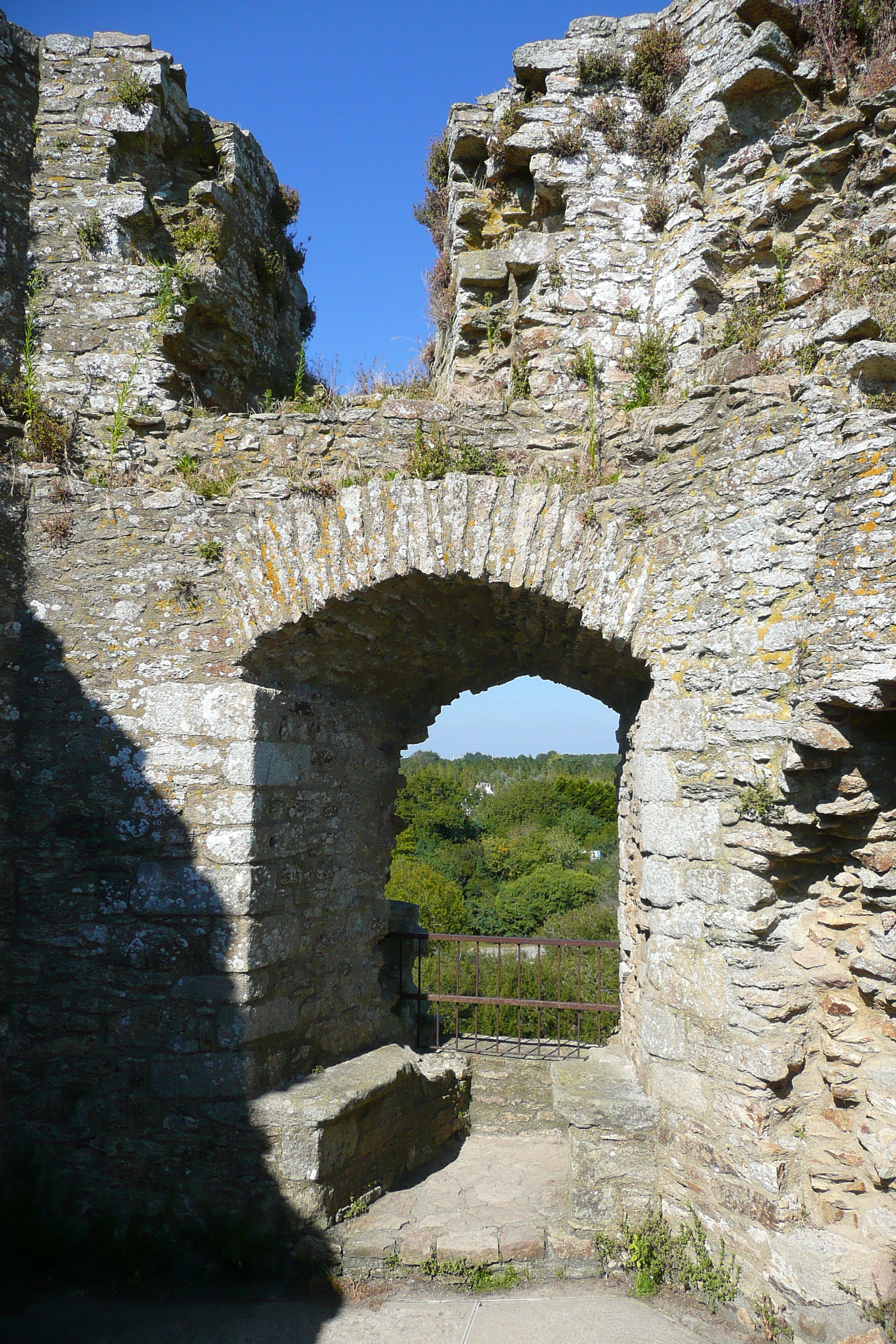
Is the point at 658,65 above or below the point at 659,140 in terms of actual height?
above

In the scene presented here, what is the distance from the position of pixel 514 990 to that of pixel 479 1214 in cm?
1084

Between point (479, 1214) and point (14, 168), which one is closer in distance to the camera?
point (479, 1214)

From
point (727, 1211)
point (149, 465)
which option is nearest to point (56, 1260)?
point (727, 1211)

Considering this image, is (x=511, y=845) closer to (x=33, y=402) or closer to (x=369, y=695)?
(x=369, y=695)

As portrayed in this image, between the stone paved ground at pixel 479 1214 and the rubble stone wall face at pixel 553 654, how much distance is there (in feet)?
1.76

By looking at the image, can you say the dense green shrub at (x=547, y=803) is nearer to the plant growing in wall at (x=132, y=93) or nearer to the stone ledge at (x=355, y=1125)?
the stone ledge at (x=355, y=1125)

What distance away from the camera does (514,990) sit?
1456 cm

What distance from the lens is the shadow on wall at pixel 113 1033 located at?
3.85m

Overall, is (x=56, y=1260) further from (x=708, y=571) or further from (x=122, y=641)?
(x=708, y=571)

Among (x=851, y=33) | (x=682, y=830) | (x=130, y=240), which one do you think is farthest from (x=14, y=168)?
(x=682, y=830)

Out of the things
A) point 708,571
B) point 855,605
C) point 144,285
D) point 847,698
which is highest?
point 144,285

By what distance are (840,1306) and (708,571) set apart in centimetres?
291

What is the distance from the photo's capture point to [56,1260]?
12.6 feet

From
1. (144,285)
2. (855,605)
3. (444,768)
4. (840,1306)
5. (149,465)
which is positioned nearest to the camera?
(840,1306)
